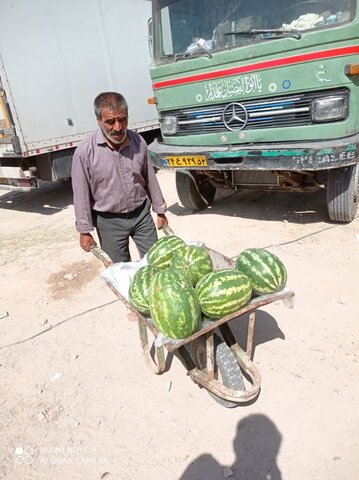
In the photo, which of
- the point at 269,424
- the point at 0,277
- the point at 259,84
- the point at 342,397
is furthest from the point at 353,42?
the point at 0,277

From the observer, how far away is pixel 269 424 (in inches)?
92.6

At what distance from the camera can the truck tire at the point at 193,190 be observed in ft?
18.6

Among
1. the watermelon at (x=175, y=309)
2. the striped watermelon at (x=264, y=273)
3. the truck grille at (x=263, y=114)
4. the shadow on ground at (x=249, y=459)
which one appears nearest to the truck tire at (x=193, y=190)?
the truck grille at (x=263, y=114)

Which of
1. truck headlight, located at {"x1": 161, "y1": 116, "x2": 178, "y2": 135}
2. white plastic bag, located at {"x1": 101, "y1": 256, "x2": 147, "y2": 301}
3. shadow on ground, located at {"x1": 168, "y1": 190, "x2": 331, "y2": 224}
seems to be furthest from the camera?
shadow on ground, located at {"x1": 168, "y1": 190, "x2": 331, "y2": 224}

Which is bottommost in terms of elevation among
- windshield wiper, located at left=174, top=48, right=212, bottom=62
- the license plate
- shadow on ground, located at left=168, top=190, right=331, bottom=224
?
shadow on ground, located at left=168, top=190, right=331, bottom=224

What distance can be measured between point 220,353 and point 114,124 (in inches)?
68.7

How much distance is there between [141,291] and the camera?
2.20m

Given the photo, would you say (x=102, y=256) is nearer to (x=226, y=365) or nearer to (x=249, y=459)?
(x=226, y=365)

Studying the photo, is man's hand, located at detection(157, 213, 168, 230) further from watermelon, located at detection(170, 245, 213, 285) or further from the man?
watermelon, located at detection(170, 245, 213, 285)

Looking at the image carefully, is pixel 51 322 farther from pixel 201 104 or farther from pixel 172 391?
pixel 201 104

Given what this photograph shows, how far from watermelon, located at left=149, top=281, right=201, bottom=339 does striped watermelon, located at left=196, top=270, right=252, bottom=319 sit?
0.23ft

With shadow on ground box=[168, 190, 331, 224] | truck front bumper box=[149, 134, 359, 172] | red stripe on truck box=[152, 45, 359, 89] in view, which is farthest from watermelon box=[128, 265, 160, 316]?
shadow on ground box=[168, 190, 331, 224]

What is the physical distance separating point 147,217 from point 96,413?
5.40ft

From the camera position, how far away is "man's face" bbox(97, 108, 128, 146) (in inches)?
100
